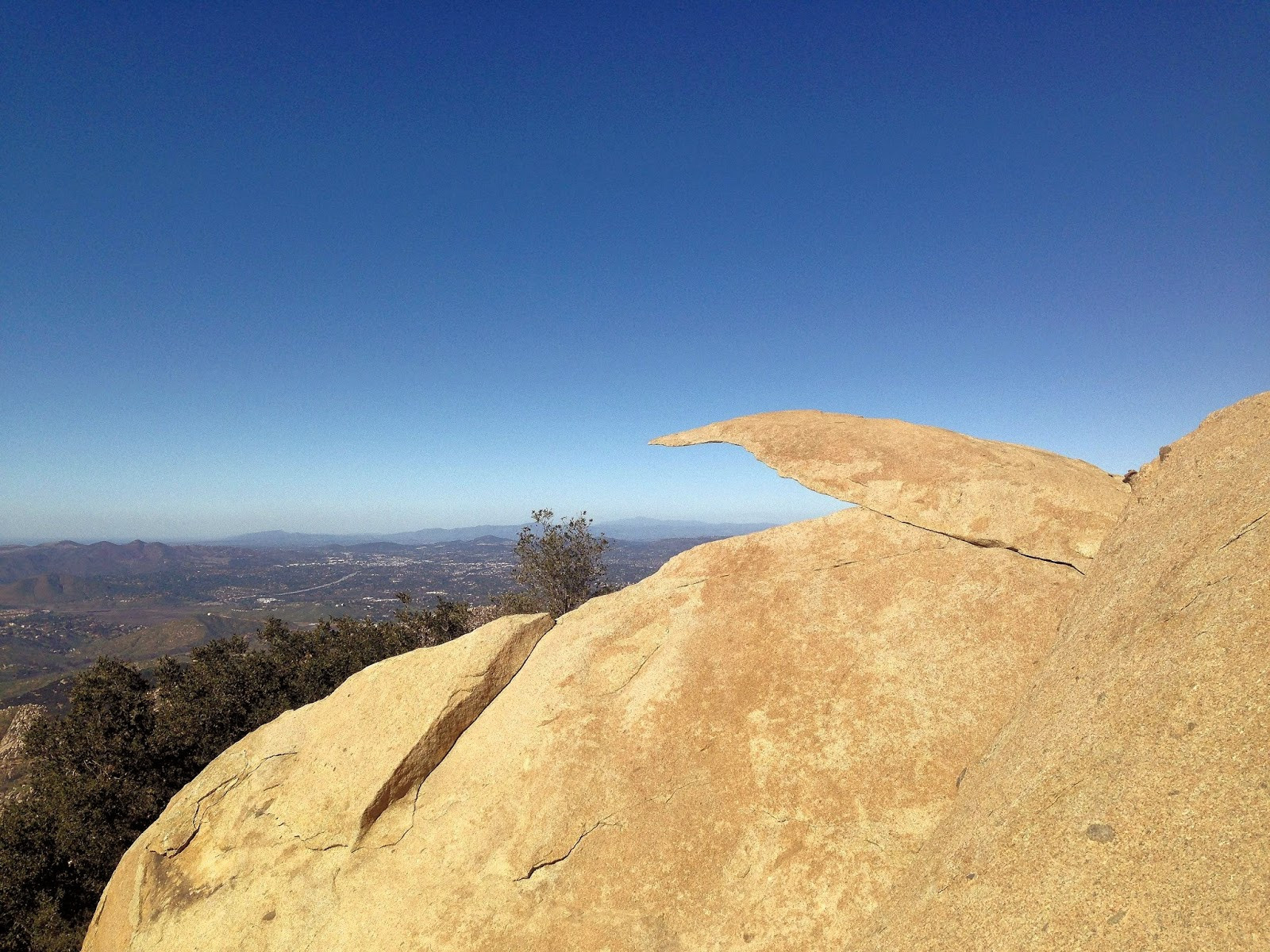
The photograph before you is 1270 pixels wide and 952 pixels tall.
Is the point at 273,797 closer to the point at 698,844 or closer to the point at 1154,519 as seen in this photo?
the point at 698,844

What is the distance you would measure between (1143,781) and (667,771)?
18.2 ft

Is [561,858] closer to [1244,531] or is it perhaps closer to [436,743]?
[436,743]

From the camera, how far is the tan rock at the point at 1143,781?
3.65 m

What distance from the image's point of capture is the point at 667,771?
27.0 ft

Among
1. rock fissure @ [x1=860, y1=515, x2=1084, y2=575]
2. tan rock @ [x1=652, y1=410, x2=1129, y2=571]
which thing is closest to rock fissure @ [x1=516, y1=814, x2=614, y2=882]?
tan rock @ [x1=652, y1=410, x2=1129, y2=571]

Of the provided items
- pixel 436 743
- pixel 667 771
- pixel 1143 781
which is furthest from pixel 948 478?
pixel 436 743

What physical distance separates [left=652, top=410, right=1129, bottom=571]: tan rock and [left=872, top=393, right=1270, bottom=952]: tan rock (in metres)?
1.65

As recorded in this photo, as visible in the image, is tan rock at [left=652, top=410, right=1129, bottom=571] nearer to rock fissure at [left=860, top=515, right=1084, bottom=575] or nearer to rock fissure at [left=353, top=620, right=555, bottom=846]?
rock fissure at [left=860, top=515, right=1084, bottom=575]

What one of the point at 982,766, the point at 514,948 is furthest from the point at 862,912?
the point at 514,948

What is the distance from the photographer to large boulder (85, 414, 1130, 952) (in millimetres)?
7230

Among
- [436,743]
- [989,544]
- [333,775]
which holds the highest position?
[989,544]

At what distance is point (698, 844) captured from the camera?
7512 mm

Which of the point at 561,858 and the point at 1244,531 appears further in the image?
the point at 561,858

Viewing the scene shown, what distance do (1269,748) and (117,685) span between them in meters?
37.3
